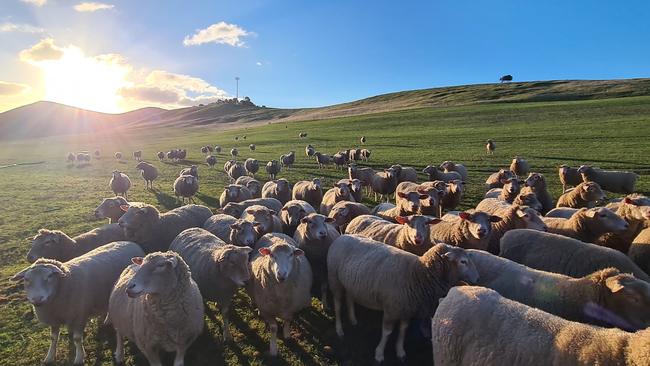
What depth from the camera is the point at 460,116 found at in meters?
56.0

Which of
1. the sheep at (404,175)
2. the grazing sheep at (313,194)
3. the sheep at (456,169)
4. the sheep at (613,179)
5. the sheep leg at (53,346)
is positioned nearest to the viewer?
the sheep leg at (53,346)

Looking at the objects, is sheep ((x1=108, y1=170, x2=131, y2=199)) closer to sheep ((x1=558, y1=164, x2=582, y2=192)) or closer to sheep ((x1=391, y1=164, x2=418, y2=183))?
sheep ((x1=391, y1=164, x2=418, y2=183))

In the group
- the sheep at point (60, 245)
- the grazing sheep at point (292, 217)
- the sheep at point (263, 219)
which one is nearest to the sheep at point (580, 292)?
the sheep at point (263, 219)

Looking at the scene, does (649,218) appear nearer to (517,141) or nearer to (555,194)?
(555,194)

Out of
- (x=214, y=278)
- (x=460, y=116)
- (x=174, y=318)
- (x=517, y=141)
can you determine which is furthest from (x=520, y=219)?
(x=460, y=116)

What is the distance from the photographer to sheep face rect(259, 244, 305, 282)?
6.97 metres

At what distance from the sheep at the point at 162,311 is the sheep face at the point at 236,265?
104 cm

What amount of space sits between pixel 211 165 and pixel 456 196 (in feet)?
85.0

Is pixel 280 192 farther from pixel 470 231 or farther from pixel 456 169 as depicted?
pixel 456 169

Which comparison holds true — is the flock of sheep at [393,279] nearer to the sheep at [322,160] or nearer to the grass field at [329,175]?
the grass field at [329,175]

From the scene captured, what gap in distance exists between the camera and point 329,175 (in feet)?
86.3

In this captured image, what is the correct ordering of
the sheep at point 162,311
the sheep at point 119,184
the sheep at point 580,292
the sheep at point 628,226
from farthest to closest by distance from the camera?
the sheep at point 119,184 → the sheep at point 628,226 → the sheep at point 162,311 → the sheep at point 580,292

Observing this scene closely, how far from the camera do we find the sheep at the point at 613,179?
16891 millimetres

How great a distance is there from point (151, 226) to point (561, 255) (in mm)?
9809
